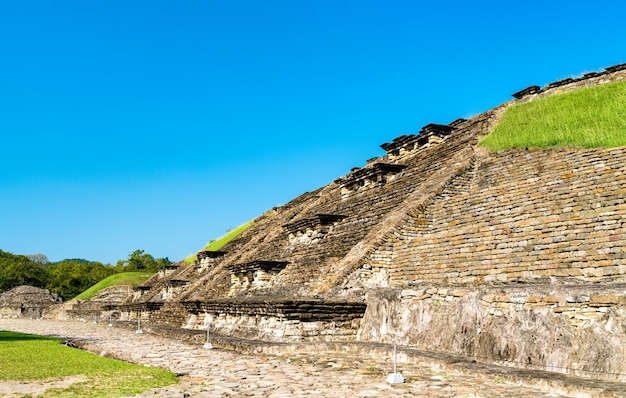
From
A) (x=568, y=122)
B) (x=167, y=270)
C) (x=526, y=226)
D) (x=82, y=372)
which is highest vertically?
(x=568, y=122)

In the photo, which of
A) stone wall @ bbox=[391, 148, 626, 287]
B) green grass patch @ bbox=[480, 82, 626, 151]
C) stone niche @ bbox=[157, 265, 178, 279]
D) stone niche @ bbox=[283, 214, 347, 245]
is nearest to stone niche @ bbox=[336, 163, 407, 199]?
stone niche @ bbox=[283, 214, 347, 245]

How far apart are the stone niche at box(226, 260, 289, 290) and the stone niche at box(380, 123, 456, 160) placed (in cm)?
724

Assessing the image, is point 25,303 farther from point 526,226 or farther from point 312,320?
point 526,226

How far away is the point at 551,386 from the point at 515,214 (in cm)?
517

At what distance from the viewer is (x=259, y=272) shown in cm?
1564

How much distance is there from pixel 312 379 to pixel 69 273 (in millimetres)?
55293

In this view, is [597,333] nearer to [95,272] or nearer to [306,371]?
[306,371]

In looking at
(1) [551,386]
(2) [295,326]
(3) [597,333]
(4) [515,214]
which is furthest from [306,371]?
(4) [515,214]

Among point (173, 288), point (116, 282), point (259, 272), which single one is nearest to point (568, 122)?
point (259, 272)

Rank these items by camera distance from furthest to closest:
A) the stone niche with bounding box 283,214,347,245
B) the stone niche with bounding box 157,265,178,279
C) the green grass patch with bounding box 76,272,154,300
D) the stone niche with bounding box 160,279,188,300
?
the green grass patch with bounding box 76,272,154,300 < the stone niche with bounding box 157,265,178,279 < the stone niche with bounding box 160,279,188,300 < the stone niche with bounding box 283,214,347,245

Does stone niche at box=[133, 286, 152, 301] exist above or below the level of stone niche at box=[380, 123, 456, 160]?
below

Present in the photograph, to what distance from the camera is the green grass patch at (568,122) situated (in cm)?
1258

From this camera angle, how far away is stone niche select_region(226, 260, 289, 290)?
15539 millimetres

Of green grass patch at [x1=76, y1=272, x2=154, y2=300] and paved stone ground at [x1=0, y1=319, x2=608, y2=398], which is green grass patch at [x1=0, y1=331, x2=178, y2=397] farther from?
green grass patch at [x1=76, y1=272, x2=154, y2=300]
